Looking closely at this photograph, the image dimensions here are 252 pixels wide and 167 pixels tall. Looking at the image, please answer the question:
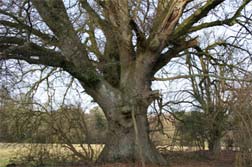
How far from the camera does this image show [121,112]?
14391mm

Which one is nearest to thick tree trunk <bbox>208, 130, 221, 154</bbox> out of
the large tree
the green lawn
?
the large tree

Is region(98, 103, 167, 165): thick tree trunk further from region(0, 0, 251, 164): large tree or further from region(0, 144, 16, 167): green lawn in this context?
region(0, 144, 16, 167): green lawn

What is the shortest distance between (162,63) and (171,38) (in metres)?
1.48

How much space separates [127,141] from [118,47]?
3.40m

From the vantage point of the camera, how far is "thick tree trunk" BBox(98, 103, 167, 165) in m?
14.4

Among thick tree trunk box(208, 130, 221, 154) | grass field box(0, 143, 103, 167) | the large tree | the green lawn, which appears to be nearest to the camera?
the large tree

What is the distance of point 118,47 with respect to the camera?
599 inches

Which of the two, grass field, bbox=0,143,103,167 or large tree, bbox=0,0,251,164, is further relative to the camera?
grass field, bbox=0,143,103,167

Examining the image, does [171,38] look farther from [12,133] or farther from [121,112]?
[12,133]

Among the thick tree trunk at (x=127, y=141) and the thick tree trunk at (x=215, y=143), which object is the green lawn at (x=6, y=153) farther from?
the thick tree trunk at (x=215, y=143)

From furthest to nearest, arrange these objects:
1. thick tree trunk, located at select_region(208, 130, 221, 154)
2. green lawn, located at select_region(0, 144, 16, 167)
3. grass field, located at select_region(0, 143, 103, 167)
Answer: thick tree trunk, located at select_region(208, 130, 221, 154)
green lawn, located at select_region(0, 144, 16, 167)
grass field, located at select_region(0, 143, 103, 167)

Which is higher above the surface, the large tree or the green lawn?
the large tree

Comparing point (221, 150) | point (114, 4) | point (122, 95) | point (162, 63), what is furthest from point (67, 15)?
point (221, 150)

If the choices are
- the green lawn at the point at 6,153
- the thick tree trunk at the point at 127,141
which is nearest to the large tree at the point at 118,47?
the thick tree trunk at the point at 127,141
